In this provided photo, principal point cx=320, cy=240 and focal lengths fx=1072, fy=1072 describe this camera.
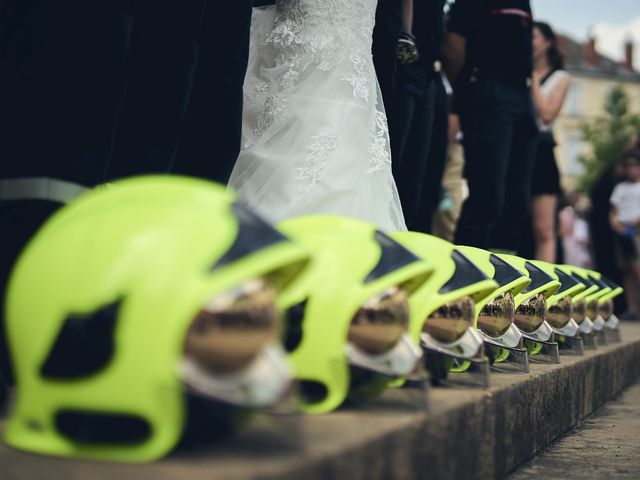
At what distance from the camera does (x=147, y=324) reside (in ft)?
5.27

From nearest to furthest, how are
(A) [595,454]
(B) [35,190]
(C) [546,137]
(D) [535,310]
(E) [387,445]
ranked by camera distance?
(E) [387,445] < (B) [35,190] < (A) [595,454] < (D) [535,310] < (C) [546,137]

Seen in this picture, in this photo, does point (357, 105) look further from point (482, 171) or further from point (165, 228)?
point (165, 228)

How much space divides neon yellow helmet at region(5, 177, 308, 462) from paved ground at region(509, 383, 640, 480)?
139cm

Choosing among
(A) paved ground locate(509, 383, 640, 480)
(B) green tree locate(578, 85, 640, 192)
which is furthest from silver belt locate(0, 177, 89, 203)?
(B) green tree locate(578, 85, 640, 192)

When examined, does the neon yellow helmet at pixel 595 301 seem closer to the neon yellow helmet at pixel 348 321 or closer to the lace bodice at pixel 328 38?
the lace bodice at pixel 328 38

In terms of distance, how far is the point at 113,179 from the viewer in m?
3.10

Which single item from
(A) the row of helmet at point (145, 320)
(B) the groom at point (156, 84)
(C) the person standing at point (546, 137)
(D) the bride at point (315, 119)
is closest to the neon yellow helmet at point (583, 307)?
(D) the bride at point (315, 119)

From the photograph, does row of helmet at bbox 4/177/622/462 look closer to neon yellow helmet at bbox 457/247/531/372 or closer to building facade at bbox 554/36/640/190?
neon yellow helmet at bbox 457/247/531/372

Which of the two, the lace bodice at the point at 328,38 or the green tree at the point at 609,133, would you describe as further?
the green tree at the point at 609,133

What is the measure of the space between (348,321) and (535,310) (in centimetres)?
154

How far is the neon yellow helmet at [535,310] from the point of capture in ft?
11.2

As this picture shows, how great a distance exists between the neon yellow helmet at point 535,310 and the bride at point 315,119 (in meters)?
0.55

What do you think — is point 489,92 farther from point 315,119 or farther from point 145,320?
point 145,320

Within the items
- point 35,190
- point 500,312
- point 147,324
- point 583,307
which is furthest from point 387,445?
point 583,307
